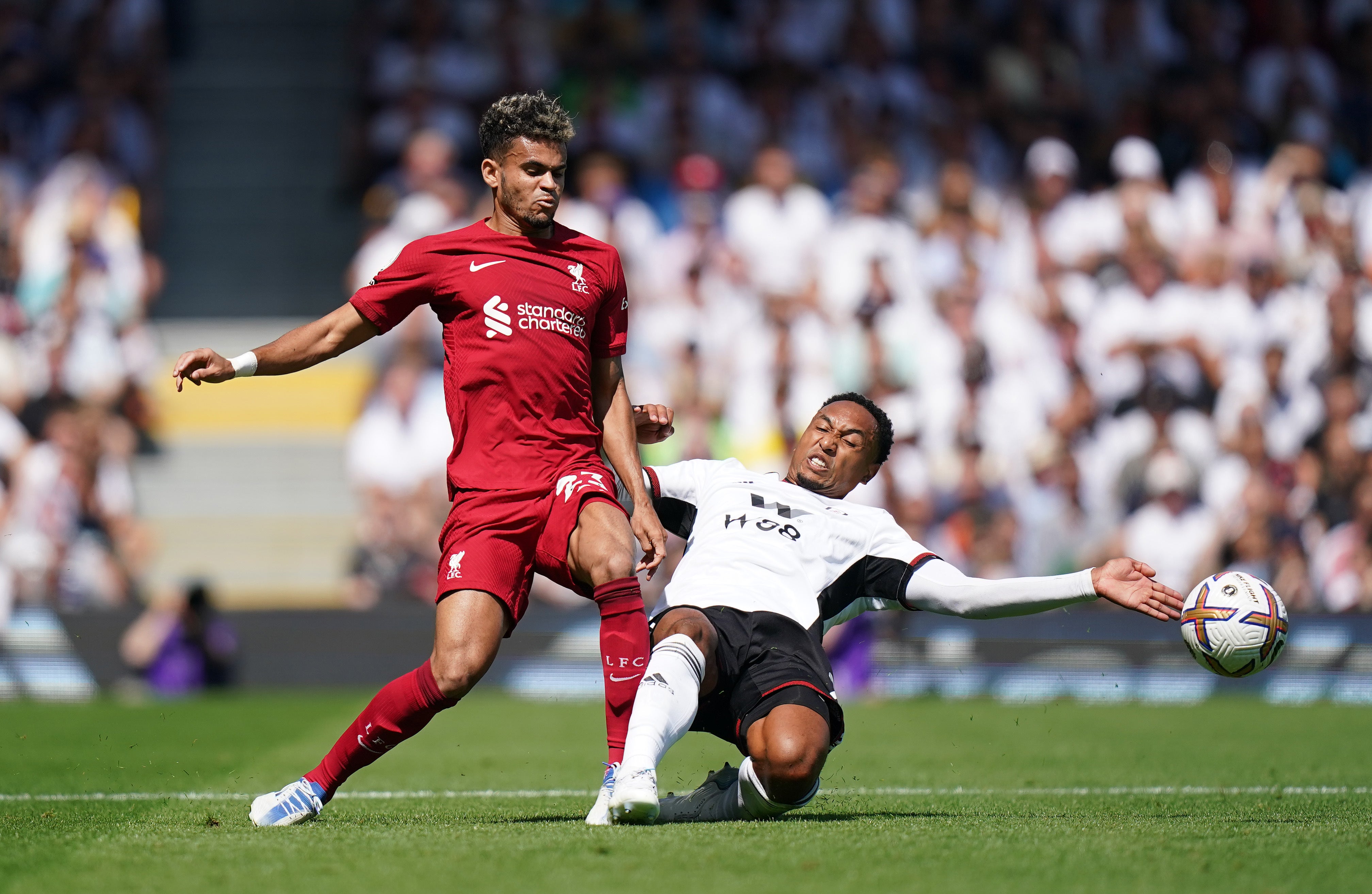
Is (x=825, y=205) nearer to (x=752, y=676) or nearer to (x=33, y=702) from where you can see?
(x=33, y=702)

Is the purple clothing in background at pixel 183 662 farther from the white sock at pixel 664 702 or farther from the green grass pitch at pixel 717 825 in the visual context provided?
the white sock at pixel 664 702

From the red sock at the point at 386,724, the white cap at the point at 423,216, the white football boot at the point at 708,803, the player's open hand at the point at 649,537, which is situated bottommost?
the white football boot at the point at 708,803

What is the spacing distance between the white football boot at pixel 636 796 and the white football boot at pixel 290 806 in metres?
1.09

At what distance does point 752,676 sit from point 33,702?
786 centimetres

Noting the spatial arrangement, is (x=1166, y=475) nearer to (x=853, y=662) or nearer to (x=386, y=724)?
(x=853, y=662)

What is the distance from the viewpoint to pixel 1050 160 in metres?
14.9

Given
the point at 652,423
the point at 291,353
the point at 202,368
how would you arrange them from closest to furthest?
the point at 202,368
the point at 291,353
the point at 652,423

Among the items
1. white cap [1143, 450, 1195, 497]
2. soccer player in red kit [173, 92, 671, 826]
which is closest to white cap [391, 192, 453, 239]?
white cap [1143, 450, 1195, 497]

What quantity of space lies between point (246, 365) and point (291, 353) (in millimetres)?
177

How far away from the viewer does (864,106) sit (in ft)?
51.1

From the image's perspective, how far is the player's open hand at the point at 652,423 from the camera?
247 inches

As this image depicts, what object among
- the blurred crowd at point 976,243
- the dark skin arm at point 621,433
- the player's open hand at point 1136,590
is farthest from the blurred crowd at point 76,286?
the player's open hand at point 1136,590

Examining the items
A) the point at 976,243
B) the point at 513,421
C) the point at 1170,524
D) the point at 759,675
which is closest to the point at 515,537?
the point at 513,421

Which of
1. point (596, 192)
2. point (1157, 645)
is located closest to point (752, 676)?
point (1157, 645)
